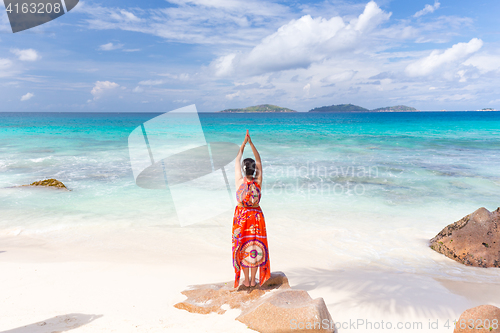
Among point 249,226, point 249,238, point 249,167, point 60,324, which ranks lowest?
point 60,324

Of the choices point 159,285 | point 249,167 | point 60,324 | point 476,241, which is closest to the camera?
point 60,324

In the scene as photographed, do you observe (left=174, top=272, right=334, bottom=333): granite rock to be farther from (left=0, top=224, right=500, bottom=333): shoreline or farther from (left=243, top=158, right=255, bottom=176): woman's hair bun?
(left=243, top=158, right=255, bottom=176): woman's hair bun

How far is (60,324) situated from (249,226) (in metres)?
2.35

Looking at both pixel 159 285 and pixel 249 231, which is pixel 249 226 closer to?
pixel 249 231

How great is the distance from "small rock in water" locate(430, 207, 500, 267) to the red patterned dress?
414 centimetres

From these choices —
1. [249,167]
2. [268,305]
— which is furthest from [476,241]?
[249,167]

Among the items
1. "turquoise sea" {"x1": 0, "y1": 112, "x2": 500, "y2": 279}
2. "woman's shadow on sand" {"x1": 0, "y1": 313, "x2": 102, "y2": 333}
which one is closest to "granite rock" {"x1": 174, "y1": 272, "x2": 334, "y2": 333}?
"woman's shadow on sand" {"x1": 0, "y1": 313, "x2": 102, "y2": 333}

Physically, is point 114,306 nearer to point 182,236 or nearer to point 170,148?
point 182,236

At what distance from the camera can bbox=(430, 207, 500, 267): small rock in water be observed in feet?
18.8

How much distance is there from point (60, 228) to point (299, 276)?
18.5 ft

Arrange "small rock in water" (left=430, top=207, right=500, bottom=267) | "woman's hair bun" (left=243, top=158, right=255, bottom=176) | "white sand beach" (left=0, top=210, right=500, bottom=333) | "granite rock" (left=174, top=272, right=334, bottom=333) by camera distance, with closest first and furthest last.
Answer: "granite rock" (left=174, top=272, right=334, bottom=333) → "white sand beach" (left=0, top=210, right=500, bottom=333) → "woman's hair bun" (left=243, top=158, right=255, bottom=176) → "small rock in water" (left=430, top=207, right=500, bottom=267)

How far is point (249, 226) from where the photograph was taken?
4.01 metres

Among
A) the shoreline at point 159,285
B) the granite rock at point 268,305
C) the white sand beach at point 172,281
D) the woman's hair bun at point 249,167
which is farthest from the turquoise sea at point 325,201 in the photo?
the woman's hair bun at point 249,167

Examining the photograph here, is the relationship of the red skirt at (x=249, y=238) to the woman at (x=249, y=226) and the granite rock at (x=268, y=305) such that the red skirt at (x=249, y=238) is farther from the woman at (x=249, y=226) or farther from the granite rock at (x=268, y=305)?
the granite rock at (x=268, y=305)
